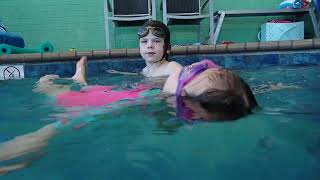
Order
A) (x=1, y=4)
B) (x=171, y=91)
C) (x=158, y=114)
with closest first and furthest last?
1. (x=158, y=114)
2. (x=171, y=91)
3. (x=1, y=4)

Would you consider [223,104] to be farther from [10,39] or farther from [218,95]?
[10,39]

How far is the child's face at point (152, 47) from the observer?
361 cm

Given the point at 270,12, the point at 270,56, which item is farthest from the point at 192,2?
the point at 270,56

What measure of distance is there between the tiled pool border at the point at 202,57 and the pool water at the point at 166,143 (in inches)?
86.1

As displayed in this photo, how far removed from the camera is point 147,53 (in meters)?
3.69

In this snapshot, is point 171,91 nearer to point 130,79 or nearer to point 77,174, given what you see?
point 77,174

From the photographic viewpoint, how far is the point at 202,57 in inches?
178

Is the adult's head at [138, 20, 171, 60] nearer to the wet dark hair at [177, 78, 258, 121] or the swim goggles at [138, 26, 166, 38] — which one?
the swim goggles at [138, 26, 166, 38]

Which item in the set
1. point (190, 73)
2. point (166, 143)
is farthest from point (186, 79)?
point (166, 143)

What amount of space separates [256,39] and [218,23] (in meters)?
0.99

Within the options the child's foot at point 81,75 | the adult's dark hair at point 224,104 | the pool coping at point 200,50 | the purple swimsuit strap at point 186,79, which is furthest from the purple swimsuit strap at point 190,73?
the pool coping at point 200,50

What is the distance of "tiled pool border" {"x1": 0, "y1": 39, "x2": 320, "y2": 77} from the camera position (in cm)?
445

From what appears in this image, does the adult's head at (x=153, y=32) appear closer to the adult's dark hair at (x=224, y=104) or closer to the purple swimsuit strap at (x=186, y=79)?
the purple swimsuit strap at (x=186, y=79)

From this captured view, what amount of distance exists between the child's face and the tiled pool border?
2.79 ft
